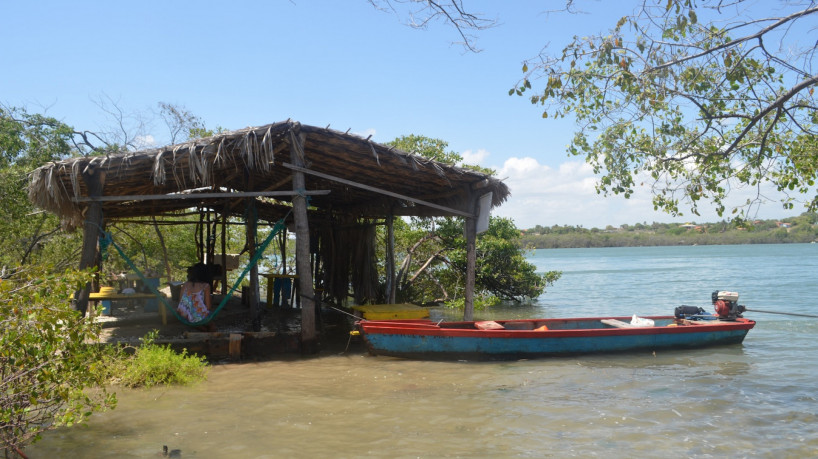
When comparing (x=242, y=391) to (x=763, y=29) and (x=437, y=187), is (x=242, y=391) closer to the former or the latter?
(x=437, y=187)

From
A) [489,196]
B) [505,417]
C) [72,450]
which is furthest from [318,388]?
[489,196]

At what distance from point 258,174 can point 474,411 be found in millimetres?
5317

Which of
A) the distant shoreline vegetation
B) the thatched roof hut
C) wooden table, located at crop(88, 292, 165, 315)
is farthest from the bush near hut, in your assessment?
the distant shoreline vegetation

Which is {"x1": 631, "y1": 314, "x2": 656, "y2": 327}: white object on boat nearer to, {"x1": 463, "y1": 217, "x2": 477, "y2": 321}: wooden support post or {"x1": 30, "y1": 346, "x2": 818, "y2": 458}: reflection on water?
{"x1": 30, "y1": 346, "x2": 818, "y2": 458}: reflection on water

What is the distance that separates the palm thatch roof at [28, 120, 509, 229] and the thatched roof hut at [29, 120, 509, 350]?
0.5 inches

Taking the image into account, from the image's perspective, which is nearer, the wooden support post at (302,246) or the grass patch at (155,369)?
the grass patch at (155,369)

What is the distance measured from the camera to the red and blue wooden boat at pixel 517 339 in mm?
7270

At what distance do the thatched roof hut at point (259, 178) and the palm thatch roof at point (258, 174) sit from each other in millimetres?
13

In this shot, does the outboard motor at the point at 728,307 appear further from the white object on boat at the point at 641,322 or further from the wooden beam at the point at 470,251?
the wooden beam at the point at 470,251

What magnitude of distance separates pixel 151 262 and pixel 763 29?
45.4 ft

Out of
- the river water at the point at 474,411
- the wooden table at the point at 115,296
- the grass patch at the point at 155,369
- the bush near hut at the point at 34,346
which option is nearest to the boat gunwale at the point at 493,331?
the river water at the point at 474,411

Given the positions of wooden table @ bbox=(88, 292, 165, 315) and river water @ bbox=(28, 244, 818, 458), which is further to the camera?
wooden table @ bbox=(88, 292, 165, 315)

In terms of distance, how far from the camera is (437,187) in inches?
363

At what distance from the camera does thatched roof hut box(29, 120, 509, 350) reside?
6.68 metres
